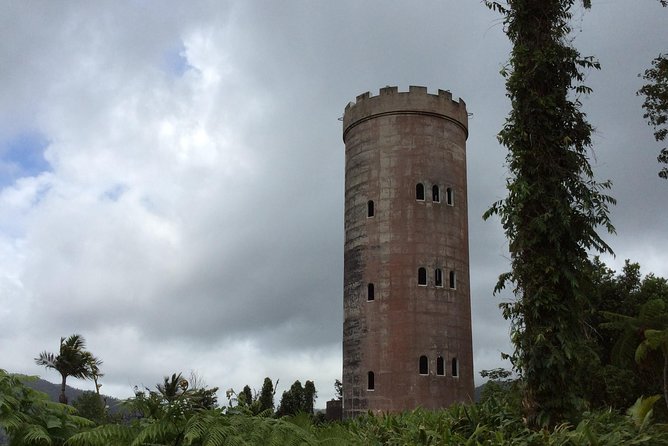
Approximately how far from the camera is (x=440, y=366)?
32406 mm

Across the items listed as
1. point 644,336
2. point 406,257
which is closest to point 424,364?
point 406,257

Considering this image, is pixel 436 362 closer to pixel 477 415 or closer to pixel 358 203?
pixel 358 203

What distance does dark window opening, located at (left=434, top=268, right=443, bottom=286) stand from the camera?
33134 mm

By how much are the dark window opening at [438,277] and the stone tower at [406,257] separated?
0.18 feet

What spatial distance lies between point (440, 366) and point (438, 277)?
160 inches

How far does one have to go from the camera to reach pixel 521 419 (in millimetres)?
10562

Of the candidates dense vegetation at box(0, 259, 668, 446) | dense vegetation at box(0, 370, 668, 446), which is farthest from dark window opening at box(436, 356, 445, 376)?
dense vegetation at box(0, 370, 668, 446)

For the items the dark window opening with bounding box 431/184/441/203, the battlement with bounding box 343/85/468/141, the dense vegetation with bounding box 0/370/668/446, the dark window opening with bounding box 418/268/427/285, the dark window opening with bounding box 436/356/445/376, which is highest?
the battlement with bounding box 343/85/468/141

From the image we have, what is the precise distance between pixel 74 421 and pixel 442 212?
93.2 feet

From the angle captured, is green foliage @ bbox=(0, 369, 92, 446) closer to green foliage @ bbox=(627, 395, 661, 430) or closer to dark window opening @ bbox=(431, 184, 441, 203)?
green foliage @ bbox=(627, 395, 661, 430)

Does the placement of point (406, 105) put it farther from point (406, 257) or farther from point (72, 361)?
point (72, 361)

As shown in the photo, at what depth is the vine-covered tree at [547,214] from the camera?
11.4 meters

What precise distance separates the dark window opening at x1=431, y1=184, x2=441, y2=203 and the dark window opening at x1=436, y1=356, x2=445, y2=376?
734 centimetres

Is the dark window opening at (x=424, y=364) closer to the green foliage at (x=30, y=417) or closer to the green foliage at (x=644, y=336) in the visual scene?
the green foliage at (x=644, y=336)
